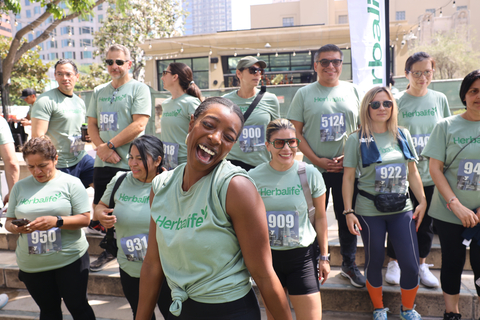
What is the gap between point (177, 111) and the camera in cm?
390

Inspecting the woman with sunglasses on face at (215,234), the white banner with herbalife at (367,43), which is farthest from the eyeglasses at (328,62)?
the woman with sunglasses on face at (215,234)

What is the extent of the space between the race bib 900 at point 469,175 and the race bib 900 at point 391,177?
0.40 metres

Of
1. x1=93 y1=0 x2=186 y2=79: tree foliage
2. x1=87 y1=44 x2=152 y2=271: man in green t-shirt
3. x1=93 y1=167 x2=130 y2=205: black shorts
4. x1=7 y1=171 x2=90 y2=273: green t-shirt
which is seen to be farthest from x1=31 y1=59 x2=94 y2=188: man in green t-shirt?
x1=93 y1=0 x2=186 y2=79: tree foliage

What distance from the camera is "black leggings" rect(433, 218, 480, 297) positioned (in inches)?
115

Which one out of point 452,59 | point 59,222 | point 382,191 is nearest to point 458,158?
point 382,191

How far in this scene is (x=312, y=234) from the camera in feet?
8.99

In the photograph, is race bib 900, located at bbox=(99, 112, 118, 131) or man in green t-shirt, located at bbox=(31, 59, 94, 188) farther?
man in green t-shirt, located at bbox=(31, 59, 94, 188)

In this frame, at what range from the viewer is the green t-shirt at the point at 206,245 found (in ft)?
4.50

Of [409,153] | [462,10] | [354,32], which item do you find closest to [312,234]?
[409,153]

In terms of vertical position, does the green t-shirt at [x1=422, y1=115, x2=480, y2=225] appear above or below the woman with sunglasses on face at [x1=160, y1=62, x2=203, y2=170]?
below

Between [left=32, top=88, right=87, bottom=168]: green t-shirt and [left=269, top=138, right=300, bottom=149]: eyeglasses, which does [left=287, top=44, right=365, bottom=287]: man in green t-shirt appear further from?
[left=32, top=88, right=87, bottom=168]: green t-shirt

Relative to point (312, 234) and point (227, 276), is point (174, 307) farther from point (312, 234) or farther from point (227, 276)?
point (312, 234)

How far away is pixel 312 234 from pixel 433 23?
5058 centimetres

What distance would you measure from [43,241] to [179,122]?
1620 mm
